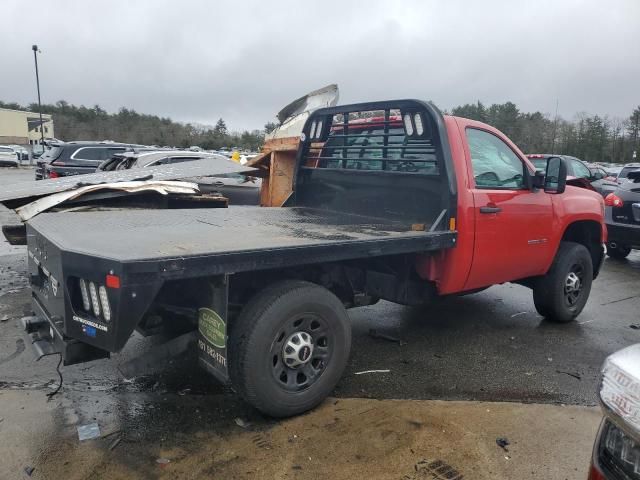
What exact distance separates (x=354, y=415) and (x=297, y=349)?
0.65m

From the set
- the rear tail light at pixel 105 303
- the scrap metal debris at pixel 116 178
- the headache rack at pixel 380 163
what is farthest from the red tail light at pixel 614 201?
the rear tail light at pixel 105 303

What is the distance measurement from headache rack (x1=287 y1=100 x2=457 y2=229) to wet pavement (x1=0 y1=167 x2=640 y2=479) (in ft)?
4.26

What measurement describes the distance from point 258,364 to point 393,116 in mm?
2808

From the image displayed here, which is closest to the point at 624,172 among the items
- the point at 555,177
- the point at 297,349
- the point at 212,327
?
the point at 555,177

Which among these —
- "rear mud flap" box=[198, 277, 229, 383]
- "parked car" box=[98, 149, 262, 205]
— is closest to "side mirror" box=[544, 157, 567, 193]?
"rear mud flap" box=[198, 277, 229, 383]

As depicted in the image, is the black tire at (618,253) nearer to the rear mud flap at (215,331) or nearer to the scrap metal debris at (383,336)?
the scrap metal debris at (383,336)

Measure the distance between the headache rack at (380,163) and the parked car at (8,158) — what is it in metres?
39.7

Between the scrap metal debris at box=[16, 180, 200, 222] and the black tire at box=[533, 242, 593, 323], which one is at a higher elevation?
the scrap metal debris at box=[16, 180, 200, 222]

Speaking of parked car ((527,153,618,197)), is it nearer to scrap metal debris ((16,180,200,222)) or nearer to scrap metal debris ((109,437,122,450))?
scrap metal debris ((16,180,200,222))

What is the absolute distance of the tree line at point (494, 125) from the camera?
5050 centimetres

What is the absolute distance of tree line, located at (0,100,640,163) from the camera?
166 feet

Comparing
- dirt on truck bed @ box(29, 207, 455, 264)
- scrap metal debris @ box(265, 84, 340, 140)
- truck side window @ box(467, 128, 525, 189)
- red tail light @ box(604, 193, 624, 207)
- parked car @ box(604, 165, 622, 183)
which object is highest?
scrap metal debris @ box(265, 84, 340, 140)

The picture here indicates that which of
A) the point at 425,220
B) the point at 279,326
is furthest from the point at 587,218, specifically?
the point at 279,326

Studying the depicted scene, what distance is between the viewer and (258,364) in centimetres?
316
